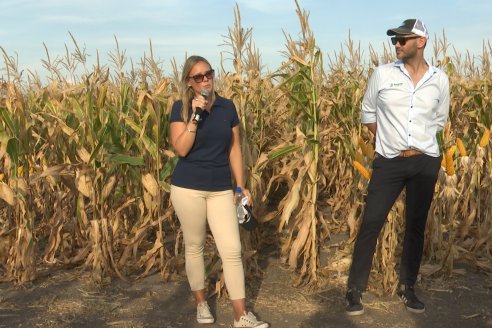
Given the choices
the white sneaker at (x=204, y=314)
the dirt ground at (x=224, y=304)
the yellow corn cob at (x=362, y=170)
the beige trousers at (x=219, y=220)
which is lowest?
the dirt ground at (x=224, y=304)

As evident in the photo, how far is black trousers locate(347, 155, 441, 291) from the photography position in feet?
14.1

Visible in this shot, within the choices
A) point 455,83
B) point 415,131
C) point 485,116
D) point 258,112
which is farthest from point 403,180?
point 455,83

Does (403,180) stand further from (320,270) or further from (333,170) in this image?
(333,170)

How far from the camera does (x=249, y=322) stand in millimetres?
4176

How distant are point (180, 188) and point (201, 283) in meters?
0.82

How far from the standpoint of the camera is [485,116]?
21.6 feet

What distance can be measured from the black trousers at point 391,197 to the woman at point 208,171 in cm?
95

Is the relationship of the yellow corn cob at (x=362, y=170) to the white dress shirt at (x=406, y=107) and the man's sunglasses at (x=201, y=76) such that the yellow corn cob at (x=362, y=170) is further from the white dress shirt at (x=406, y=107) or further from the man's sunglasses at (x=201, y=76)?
the man's sunglasses at (x=201, y=76)

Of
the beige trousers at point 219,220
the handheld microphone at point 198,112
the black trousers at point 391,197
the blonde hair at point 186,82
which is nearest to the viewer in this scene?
the handheld microphone at point 198,112

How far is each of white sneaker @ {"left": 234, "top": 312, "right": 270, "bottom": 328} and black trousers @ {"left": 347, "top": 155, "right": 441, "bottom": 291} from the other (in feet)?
2.73

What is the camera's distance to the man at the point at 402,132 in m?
4.20

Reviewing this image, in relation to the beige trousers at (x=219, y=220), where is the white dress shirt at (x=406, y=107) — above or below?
above

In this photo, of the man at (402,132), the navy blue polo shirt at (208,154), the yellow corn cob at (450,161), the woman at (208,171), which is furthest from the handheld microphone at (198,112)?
the yellow corn cob at (450,161)

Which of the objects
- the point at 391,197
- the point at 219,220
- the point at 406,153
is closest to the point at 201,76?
the point at 219,220
